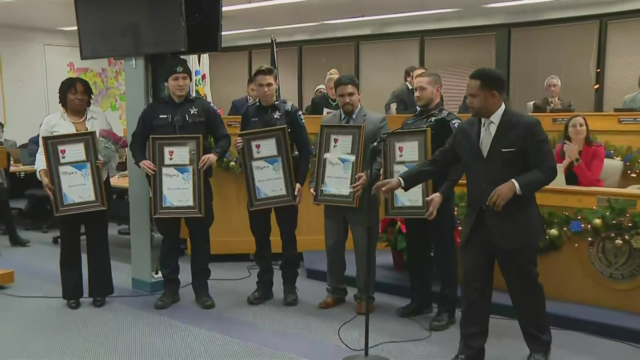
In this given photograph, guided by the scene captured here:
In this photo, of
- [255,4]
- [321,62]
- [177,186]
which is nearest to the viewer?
[177,186]

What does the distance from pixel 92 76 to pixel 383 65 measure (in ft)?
20.1

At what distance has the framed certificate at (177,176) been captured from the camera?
3.78 m

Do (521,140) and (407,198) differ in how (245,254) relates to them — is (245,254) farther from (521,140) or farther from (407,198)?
(521,140)

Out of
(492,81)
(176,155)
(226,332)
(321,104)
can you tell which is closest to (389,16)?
(321,104)

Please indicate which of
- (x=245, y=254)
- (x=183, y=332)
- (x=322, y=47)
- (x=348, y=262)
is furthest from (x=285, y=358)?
(x=322, y=47)

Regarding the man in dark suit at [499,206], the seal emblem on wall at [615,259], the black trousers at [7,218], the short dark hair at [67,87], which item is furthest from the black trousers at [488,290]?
the black trousers at [7,218]

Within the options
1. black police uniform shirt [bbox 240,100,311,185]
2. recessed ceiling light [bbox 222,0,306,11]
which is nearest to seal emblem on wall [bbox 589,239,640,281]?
black police uniform shirt [bbox 240,100,311,185]

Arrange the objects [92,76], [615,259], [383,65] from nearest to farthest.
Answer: [615,259] < [383,65] < [92,76]

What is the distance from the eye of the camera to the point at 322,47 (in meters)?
12.0

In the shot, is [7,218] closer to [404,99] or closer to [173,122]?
[173,122]

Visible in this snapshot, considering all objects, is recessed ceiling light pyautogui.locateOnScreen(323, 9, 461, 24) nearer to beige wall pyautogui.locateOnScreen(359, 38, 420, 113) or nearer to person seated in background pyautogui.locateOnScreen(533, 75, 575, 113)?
beige wall pyautogui.locateOnScreen(359, 38, 420, 113)

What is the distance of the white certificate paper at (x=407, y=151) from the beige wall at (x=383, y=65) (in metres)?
7.79

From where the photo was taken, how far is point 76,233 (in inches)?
155

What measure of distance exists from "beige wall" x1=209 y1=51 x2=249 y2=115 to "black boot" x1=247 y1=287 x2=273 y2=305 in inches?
375
